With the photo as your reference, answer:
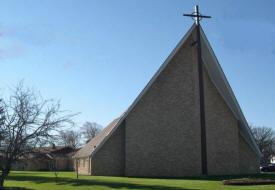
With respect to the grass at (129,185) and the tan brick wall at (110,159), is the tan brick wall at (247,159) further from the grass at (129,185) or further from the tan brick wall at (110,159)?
the tan brick wall at (110,159)

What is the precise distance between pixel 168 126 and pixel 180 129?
115cm

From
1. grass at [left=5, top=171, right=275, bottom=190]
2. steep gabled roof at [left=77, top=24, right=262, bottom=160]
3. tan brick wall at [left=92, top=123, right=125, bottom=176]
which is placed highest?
steep gabled roof at [left=77, top=24, right=262, bottom=160]

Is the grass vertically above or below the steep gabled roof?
below

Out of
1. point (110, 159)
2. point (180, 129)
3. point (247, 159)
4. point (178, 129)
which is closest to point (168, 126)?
point (178, 129)

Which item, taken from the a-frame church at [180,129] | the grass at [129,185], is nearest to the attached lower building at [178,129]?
the a-frame church at [180,129]

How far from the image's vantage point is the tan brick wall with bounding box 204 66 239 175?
32.2m

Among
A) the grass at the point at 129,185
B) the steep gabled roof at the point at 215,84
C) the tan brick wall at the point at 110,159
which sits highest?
the steep gabled roof at the point at 215,84

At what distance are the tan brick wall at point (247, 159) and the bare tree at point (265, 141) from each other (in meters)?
51.7

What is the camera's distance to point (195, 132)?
1251 inches

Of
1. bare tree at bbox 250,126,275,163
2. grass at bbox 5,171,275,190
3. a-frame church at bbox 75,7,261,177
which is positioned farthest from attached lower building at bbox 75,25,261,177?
bare tree at bbox 250,126,275,163

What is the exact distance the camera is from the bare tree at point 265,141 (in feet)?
277

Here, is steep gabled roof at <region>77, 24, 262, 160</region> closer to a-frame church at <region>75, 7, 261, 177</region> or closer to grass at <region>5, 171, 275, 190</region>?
a-frame church at <region>75, 7, 261, 177</region>

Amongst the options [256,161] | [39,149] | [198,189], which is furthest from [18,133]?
[256,161]

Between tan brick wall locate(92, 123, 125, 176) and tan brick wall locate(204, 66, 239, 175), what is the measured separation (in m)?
7.88
